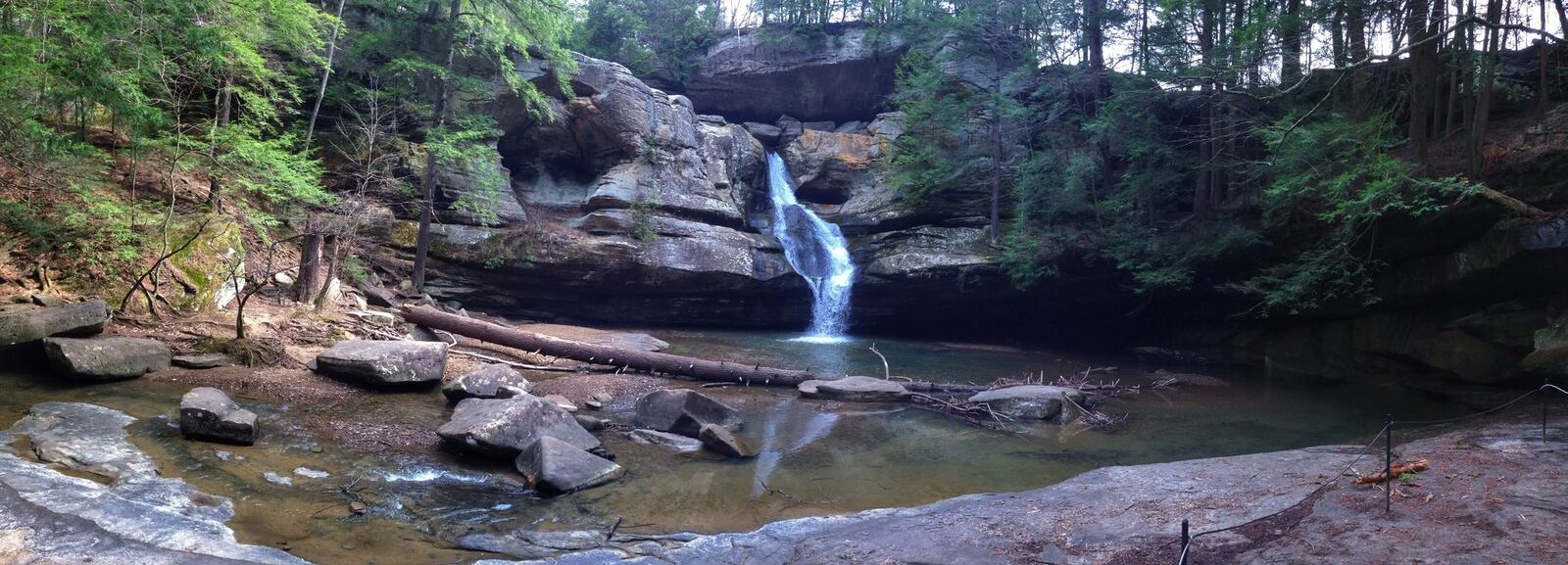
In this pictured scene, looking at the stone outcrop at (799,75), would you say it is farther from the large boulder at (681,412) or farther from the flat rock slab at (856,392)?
the large boulder at (681,412)

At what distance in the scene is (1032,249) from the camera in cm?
1981

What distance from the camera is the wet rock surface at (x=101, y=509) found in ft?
13.9

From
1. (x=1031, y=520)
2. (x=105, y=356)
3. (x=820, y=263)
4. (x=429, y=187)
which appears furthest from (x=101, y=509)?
(x=820, y=263)

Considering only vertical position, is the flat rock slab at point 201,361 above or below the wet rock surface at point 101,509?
above

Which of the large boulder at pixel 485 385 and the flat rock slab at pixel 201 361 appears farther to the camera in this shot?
the large boulder at pixel 485 385

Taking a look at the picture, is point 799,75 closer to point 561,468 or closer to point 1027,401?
point 1027,401

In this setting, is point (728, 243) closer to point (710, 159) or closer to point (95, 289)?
point (710, 159)

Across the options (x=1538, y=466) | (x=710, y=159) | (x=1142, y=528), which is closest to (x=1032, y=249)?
(x=710, y=159)

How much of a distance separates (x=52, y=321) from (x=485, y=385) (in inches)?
186

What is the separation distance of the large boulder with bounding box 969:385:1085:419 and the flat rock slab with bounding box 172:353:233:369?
34.5ft

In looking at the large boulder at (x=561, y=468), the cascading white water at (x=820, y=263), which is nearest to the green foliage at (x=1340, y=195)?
the large boulder at (x=561, y=468)

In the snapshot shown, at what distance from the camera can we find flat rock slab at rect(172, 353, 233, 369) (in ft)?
30.3

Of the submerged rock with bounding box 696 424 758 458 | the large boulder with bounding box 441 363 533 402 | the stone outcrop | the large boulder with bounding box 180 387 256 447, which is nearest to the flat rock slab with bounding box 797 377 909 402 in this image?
the submerged rock with bounding box 696 424 758 458

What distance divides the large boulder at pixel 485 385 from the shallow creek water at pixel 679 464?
26cm
